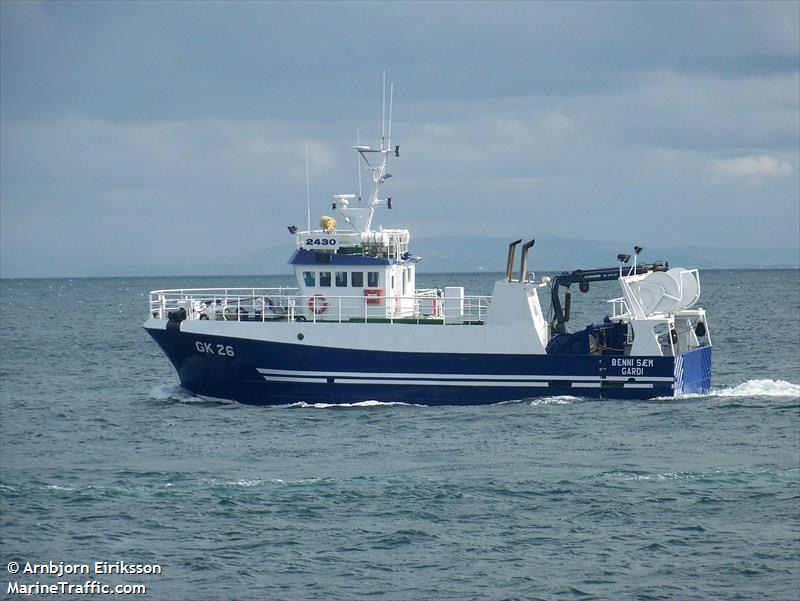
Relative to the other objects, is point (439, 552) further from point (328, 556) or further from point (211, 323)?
point (211, 323)

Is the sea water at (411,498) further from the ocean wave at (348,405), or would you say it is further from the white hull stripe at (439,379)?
the white hull stripe at (439,379)

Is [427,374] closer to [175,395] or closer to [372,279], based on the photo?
[372,279]

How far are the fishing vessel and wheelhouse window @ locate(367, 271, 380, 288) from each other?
28mm

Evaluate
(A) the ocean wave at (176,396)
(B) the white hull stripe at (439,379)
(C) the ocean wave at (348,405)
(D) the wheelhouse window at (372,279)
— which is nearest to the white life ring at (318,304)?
(D) the wheelhouse window at (372,279)

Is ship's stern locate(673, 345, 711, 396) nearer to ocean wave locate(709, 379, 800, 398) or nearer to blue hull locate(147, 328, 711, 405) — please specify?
blue hull locate(147, 328, 711, 405)

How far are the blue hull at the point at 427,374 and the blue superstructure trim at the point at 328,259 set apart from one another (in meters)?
2.88

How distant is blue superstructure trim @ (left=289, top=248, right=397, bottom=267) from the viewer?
112 feet

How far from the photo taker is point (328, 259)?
113 feet

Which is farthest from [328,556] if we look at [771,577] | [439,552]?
[771,577]

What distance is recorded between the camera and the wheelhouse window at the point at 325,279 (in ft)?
113

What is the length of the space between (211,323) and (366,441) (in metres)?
7.01

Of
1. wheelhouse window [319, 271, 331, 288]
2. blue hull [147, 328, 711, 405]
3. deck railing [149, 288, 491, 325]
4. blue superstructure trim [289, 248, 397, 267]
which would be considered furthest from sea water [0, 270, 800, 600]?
blue superstructure trim [289, 248, 397, 267]

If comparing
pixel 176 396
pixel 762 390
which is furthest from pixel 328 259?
pixel 762 390

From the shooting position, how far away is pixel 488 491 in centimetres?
2344
